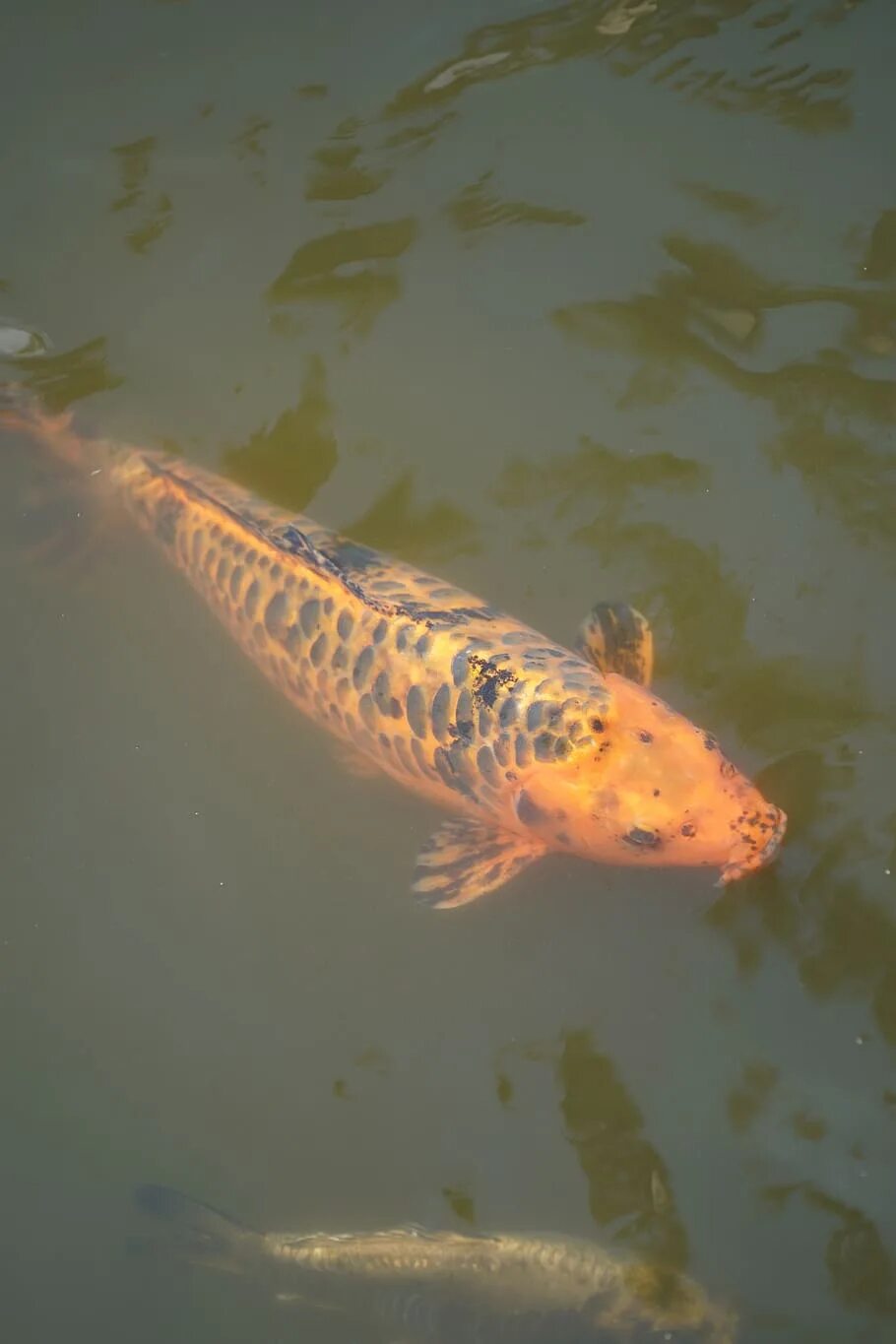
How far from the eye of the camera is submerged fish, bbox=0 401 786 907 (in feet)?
12.7

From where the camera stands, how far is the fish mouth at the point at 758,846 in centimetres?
388

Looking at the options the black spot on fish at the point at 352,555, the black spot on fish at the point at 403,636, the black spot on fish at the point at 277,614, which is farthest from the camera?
the black spot on fish at the point at 352,555

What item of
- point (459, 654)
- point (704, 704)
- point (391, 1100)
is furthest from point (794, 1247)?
point (459, 654)

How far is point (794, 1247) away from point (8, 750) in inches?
134

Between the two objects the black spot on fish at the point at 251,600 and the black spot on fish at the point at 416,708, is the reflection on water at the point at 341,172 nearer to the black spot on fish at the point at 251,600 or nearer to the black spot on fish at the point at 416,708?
the black spot on fish at the point at 251,600

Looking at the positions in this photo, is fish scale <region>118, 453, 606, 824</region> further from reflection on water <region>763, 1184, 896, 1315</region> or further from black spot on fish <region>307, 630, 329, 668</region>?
reflection on water <region>763, 1184, 896, 1315</region>

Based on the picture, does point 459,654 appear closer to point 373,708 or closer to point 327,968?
point 373,708

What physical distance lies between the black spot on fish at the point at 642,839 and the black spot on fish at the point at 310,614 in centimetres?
124

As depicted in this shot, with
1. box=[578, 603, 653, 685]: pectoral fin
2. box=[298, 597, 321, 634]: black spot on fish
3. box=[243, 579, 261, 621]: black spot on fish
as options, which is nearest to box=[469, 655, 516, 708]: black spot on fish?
box=[578, 603, 653, 685]: pectoral fin

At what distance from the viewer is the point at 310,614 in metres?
4.22

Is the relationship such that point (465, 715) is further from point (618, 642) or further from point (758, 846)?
point (758, 846)

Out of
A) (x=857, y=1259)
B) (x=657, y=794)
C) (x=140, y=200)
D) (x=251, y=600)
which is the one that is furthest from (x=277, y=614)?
(x=857, y=1259)

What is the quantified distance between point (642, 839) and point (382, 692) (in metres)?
0.95

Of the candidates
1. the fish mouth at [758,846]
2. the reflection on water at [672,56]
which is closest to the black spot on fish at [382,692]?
the fish mouth at [758,846]
